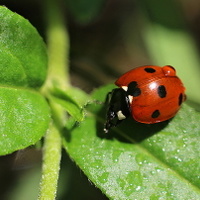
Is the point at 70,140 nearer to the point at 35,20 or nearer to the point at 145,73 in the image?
the point at 145,73

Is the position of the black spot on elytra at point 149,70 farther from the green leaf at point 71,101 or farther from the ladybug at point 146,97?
the green leaf at point 71,101

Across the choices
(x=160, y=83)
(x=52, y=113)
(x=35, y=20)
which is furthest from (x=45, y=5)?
(x=160, y=83)

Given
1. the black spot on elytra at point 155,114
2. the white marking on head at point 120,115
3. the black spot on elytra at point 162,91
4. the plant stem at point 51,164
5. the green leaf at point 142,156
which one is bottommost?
the plant stem at point 51,164

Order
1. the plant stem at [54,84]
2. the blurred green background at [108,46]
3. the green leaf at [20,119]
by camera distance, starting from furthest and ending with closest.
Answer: the blurred green background at [108,46] → the plant stem at [54,84] → the green leaf at [20,119]

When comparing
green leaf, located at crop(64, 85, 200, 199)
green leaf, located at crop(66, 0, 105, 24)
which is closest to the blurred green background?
green leaf, located at crop(66, 0, 105, 24)

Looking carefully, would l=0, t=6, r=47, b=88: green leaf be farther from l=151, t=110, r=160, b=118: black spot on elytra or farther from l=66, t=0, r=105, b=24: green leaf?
l=66, t=0, r=105, b=24: green leaf

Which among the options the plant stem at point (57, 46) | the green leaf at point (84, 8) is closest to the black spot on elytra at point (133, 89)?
the plant stem at point (57, 46)
